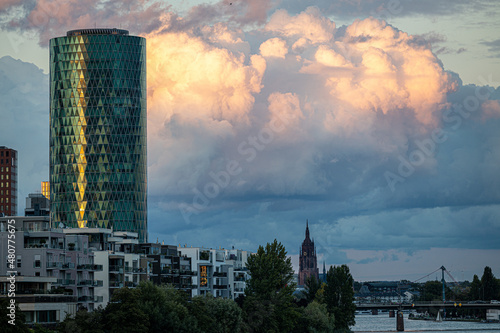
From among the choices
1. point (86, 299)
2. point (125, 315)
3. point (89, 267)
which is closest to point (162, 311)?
point (125, 315)

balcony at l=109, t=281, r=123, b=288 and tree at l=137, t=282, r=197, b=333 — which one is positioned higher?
balcony at l=109, t=281, r=123, b=288

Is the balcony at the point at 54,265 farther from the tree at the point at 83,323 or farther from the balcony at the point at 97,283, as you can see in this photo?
the tree at the point at 83,323

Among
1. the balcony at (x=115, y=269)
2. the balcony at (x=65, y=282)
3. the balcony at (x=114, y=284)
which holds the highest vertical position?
the balcony at (x=115, y=269)

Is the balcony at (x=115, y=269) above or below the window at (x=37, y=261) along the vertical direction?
below

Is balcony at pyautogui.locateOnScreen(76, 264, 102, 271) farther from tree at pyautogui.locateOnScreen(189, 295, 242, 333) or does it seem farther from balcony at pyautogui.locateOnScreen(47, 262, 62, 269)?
tree at pyautogui.locateOnScreen(189, 295, 242, 333)

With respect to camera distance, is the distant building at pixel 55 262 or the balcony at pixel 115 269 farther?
the balcony at pixel 115 269

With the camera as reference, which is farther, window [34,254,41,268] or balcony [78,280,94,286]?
balcony [78,280,94,286]

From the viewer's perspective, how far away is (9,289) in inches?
4978

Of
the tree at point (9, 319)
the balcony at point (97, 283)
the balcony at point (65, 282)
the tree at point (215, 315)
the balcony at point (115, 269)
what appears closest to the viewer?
the tree at point (9, 319)

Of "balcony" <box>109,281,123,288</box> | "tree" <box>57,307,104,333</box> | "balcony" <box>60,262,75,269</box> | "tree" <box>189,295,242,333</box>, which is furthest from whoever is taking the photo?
"balcony" <box>109,281,123,288</box>

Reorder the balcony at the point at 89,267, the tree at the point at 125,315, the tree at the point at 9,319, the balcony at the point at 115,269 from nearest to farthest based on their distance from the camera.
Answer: the tree at the point at 9,319 < the tree at the point at 125,315 < the balcony at the point at 89,267 < the balcony at the point at 115,269

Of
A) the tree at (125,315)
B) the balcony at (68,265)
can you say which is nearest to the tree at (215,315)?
the balcony at (68,265)

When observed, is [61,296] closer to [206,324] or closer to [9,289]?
[9,289]

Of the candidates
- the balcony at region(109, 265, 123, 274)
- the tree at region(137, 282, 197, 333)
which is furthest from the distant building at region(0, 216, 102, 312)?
the tree at region(137, 282, 197, 333)
